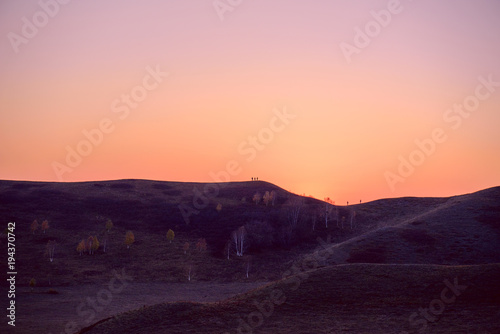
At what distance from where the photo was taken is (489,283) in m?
32.1

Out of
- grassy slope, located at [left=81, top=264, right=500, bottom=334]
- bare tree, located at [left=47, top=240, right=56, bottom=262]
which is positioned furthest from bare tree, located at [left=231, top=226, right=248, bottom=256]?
grassy slope, located at [left=81, top=264, right=500, bottom=334]

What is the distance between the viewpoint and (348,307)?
98.9ft

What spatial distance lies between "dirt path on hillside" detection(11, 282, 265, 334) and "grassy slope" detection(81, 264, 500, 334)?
10.5 m

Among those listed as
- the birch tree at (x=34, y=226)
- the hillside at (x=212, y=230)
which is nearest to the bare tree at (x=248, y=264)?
the hillside at (x=212, y=230)

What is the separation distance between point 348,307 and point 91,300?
31.5 m

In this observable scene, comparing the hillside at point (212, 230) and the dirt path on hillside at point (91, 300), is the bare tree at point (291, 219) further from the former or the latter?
the dirt path on hillside at point (91, 300)

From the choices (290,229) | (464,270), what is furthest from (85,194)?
(464,270)

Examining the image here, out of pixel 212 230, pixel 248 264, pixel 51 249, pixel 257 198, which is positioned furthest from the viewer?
pixel 257 198

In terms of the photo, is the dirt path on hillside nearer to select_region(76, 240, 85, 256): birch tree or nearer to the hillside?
the hillside

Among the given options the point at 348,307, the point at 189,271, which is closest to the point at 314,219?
the point at 189,271

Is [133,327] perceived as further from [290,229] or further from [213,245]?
[290,229]

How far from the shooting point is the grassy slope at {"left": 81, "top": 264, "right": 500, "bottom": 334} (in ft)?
87.2

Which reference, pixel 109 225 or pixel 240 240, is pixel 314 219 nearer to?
pixel 240 240

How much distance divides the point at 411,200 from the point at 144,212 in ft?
234
